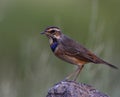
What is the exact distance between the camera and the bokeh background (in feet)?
44.6

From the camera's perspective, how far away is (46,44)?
695 inches

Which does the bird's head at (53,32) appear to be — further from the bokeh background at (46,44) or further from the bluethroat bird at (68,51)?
the bokeh background at (46,44)

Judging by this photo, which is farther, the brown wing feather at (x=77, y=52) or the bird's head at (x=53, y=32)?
the bird's head at (x=53, y=32)

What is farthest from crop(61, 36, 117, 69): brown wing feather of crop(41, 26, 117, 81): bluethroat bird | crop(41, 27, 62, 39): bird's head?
crop(41, 27, 62, 39): bird's head

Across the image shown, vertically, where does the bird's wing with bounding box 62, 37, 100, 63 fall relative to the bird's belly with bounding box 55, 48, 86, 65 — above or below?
above

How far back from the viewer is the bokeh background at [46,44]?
1360 centimetres

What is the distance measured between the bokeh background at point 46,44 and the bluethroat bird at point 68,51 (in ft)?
1.43

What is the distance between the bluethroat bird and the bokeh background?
1.43 ft

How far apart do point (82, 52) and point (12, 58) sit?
4651 millimetres

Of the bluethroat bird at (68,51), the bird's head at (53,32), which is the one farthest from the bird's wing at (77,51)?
the bird's head at (53,32)

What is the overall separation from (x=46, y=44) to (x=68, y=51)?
15.5 ft

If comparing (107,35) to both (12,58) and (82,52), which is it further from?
(82,52)

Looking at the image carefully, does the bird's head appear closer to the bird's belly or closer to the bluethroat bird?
the bluethroat bird

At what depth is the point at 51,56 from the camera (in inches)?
596
